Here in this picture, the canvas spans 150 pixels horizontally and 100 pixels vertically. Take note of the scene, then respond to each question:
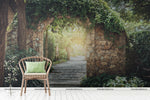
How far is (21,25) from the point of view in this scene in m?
3.63

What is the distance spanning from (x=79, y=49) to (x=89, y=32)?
0.47 m

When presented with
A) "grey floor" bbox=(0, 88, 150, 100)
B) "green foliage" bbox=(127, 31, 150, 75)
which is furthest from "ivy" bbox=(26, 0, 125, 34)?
"grey floor" bbox=(0, 88, 150, 100)

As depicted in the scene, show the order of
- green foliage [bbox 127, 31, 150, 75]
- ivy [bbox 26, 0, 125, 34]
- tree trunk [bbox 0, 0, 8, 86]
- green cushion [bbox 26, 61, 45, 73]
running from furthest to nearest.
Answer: ivy [bbox 26, 0, 125, 34] → green foliage [bbox 127, 31, 150, 75] → tree trunk [bbox 0, 0, 8, 86] → green cushion [bbox 26, 61, 45, 73]

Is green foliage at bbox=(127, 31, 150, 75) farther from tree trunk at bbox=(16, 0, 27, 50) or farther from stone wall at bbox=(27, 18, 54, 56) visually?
tree trunk at bbox=(16, 0, 27, 50)

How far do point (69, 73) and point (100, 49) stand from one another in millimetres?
891

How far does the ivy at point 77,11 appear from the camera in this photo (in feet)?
11.7

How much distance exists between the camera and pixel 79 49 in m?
3.54

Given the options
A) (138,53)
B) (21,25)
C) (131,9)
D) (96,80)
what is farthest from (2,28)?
(138,53)

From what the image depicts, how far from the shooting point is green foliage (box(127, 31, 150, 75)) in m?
3.42

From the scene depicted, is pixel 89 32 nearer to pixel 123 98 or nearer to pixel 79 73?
pixel 79 73

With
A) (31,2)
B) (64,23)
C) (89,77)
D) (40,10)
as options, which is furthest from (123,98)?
(31,2)

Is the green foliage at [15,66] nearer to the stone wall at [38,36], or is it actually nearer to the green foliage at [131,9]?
Result: the stone wall at [38,36]

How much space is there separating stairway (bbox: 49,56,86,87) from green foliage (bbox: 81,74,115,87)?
12 cm

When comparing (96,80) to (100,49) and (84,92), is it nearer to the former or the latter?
(84,92)
